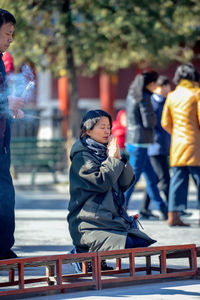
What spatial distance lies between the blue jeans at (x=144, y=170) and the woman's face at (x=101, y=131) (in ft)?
11.8

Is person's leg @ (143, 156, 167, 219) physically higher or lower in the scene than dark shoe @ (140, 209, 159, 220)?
higher

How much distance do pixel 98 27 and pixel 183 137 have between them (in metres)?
7.74

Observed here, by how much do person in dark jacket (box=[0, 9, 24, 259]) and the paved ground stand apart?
0.68m

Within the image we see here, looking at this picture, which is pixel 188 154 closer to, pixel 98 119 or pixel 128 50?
pixel 98 119

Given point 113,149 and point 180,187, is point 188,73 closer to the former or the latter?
point 180,187

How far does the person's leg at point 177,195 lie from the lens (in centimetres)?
882

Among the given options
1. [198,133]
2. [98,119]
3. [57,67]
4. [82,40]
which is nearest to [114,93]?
[57,67]

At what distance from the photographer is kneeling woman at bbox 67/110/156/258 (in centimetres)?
545

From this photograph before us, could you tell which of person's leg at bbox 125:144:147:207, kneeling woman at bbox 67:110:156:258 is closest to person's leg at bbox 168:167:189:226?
person's leg at bbox 125:144:147:207

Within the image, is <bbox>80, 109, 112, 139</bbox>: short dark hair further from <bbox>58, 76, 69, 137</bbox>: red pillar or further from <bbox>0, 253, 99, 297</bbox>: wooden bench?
<bbox>58, 76, 69, 137</bbox>: red pillar

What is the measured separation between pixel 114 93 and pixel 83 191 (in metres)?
22.8

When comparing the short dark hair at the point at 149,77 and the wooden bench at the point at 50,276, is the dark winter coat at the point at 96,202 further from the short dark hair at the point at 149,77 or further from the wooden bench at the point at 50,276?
the short dark hair at the point at 149,77

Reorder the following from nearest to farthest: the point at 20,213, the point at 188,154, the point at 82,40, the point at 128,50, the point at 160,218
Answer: the point at 188,154
the point at 160,218
the point at 20,213
the point at 82,40
the point at 128,50

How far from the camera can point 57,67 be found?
58.5 feet
